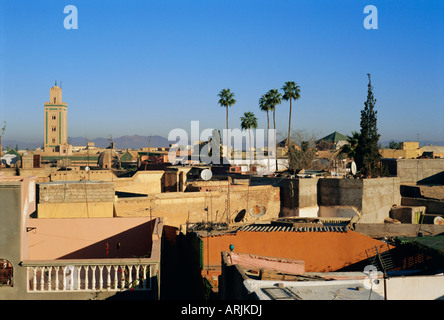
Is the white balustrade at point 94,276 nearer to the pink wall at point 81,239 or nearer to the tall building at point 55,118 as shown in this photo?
the pink wall at point 81,239

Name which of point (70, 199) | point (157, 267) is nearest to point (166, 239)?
point (70, 199)

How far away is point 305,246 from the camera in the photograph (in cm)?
1386

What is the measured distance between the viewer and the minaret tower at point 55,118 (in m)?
100

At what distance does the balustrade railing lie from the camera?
832 centimetres

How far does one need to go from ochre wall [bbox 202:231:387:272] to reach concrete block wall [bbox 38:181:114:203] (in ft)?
13.5

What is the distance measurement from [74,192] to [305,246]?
25.9ft

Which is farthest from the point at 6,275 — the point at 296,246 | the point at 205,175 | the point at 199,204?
the point at 205,175

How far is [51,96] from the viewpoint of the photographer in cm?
10056

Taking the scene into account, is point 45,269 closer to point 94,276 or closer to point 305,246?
point 94,276

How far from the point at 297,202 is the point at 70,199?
1541cm

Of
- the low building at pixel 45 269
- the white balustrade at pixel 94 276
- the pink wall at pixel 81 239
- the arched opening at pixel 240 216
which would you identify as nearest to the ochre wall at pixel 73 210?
the pink wall at pixel 81 239

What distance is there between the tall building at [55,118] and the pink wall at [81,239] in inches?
3650
